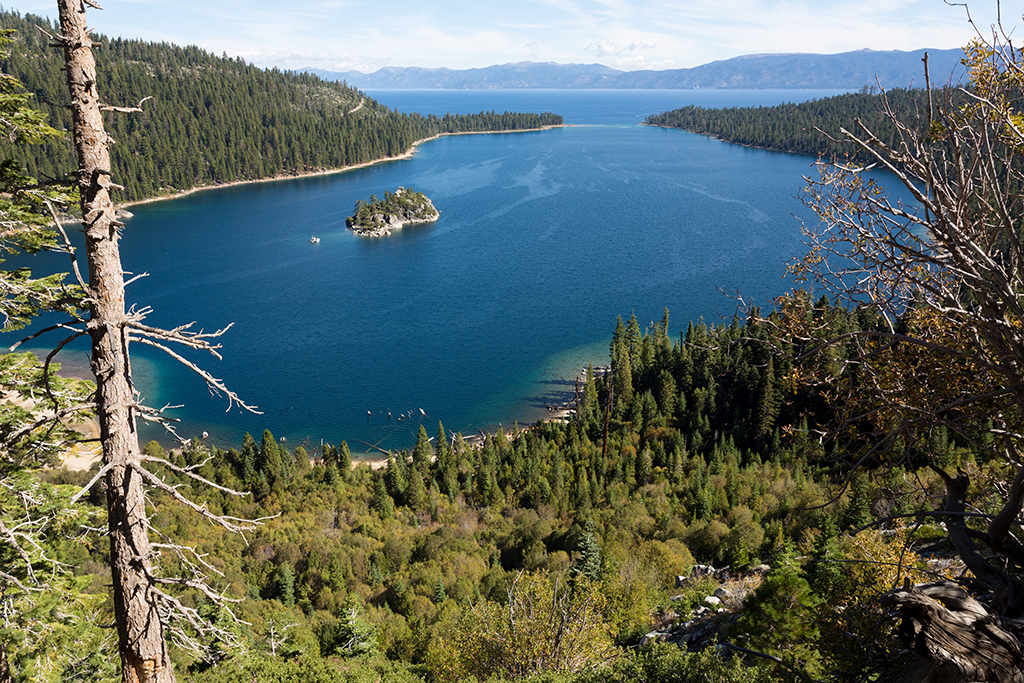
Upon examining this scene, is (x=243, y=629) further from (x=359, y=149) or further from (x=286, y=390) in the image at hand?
(x=359, y=149)

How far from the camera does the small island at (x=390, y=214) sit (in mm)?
100500

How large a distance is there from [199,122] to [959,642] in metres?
175

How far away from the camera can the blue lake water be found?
4950 cm

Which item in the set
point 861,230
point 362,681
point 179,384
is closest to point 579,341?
point 179,384

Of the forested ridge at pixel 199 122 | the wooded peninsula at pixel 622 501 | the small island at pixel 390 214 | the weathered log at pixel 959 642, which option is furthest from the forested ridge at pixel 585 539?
the forested ridge at pixel 199 122

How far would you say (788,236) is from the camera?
84562 mm

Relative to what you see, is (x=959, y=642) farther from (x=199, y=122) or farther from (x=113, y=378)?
(x=199, y=122)

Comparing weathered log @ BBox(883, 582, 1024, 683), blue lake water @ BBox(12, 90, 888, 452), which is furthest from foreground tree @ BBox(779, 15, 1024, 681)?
blue lake water @ BBox(12, 90, 888, 452)

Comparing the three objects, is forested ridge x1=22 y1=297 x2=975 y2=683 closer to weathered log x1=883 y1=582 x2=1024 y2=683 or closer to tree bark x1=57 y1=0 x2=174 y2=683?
weathered log x1=883 y1=582 x2=1024 y2=683

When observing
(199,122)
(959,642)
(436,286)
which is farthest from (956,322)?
(199,122)

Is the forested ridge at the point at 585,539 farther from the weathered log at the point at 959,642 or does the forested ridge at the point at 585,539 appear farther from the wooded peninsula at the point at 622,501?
the weathered log at the point at 959,642

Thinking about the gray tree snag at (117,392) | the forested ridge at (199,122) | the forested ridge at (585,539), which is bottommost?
the forested ridge at (585,539)

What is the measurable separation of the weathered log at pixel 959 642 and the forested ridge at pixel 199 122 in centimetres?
13141

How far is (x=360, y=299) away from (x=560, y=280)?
23266 millimetres
